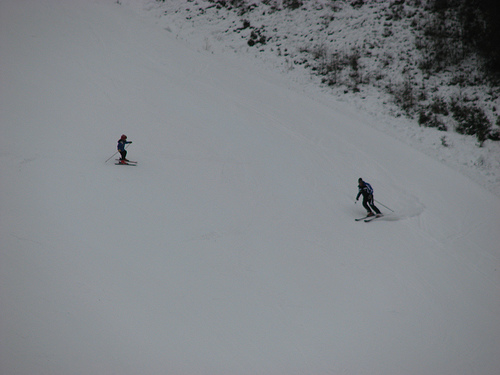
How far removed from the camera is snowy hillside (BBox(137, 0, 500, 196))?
15.7 meters

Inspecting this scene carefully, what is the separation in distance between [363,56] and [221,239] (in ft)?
53.0

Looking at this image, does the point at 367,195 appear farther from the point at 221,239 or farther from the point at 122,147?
the point at 122,147

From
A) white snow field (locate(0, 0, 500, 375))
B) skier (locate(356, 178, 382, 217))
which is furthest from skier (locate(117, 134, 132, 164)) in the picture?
skier (locate(356, 178, 382, 217))

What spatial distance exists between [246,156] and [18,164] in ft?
25.3

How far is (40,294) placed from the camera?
6637 millimetres

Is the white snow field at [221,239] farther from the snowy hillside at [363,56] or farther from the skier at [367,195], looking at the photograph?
the snowy hillside at [363,56]

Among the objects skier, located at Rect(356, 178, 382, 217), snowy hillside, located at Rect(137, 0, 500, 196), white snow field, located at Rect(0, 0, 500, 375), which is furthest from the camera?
snowy hillside, located at Rect(137, 0, 500, 196)

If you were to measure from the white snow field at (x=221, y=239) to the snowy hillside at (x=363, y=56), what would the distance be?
155 cm

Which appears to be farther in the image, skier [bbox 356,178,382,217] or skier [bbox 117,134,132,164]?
skier [bbox 117,134,132,164]

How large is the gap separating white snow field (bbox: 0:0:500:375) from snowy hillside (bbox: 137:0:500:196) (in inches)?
60.9

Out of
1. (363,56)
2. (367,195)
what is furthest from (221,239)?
(363,56)

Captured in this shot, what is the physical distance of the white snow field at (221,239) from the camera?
6500 millimetres

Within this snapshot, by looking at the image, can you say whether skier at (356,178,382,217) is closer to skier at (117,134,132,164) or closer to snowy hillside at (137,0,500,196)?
snowy hillside at (137,0,500,196)

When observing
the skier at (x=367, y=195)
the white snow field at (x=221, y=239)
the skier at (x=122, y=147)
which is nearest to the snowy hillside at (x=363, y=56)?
the white snow field at (x=221, y=239)
